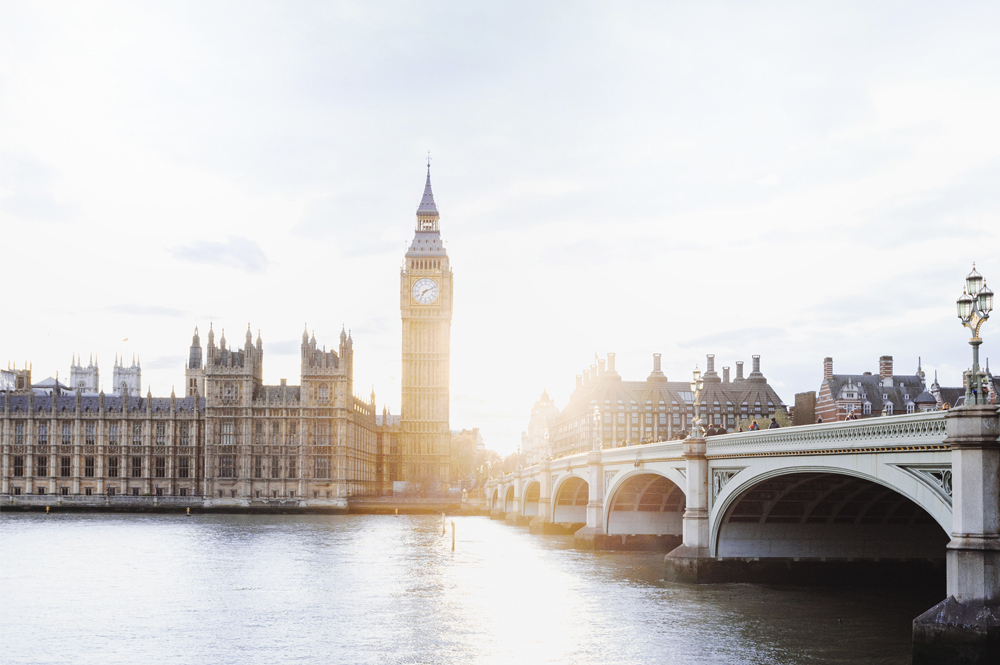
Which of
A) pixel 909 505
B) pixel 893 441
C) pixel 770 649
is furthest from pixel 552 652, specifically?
pixel 909 505

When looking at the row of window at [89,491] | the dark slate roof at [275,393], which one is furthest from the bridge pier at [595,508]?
the row of window at [89,491]

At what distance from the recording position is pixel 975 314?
22266 millimetres

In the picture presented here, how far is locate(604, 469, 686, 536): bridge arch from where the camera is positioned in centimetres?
5541

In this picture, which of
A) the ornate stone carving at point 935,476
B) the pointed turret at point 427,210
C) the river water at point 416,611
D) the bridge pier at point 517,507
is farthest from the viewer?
the pointed turret at point 427,210

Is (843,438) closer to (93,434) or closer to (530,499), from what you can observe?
(530,499)

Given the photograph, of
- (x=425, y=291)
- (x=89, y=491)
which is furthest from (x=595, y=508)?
(x=425, y=291)

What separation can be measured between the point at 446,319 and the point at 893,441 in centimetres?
12740

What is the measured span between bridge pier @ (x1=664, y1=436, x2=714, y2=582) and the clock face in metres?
115

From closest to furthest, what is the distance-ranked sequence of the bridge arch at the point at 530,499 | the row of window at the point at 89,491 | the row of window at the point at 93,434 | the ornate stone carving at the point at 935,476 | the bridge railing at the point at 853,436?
the ornate stone carving at the point at 935,476 < the bridge railing at the point at 853,436 < the bridge arch at the point at 530,499 < the row of window at the point at 89,491 < the row of window at the point at 93,434

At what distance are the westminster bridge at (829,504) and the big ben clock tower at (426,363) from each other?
80.3 metres

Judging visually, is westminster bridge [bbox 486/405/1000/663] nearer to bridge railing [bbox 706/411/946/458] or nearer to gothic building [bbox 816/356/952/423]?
bridge railing [bbox 706/411/946/458]

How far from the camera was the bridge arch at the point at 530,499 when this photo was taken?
3391 inches

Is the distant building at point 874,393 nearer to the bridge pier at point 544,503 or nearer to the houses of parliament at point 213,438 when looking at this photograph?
the bridge pier at point 544,503

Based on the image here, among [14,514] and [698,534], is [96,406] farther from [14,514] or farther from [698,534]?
[698,534]
